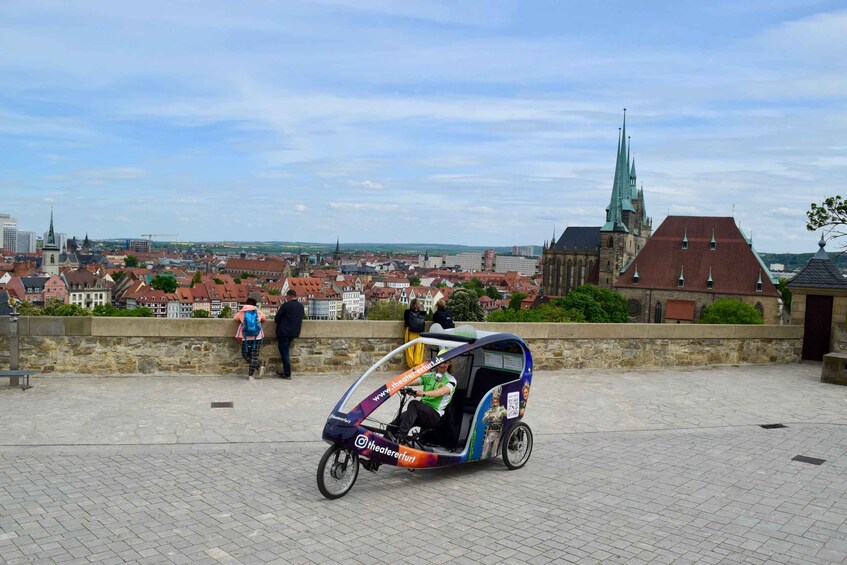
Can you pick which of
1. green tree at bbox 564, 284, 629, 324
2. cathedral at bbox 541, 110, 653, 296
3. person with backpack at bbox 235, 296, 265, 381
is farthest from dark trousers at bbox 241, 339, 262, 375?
cathedral at bbox 541, 110, 653, 296

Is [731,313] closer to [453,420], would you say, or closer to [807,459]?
[807,459]

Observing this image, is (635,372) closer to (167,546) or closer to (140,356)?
(140,356)

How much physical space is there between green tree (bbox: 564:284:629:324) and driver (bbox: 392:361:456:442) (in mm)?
67898

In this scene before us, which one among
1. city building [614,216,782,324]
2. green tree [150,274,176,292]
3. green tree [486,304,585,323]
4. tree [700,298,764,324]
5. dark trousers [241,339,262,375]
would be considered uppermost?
city building [614,216,782,324]

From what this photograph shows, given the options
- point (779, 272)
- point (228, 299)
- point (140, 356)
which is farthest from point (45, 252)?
point (140, 356)

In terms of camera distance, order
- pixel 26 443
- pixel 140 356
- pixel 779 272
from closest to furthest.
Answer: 1. pixel 26 443
2. pixel 140 356
3. pixel 779 272

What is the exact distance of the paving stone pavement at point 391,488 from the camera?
519cm

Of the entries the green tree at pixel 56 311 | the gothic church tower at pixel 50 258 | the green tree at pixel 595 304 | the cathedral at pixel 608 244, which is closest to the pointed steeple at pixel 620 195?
the cathedral at pixel 608 244

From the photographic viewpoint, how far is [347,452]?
619 centimetres

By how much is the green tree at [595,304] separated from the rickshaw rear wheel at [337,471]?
68.7m

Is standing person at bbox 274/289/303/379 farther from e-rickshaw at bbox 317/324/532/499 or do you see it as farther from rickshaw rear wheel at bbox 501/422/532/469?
rickshaw rear wheel at bbox 501/422/532/469

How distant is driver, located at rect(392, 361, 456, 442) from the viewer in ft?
21.8

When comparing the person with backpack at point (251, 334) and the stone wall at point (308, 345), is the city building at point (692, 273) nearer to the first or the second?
the stone wall at point (308, 345)

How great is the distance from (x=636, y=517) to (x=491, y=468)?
5.83 feet
